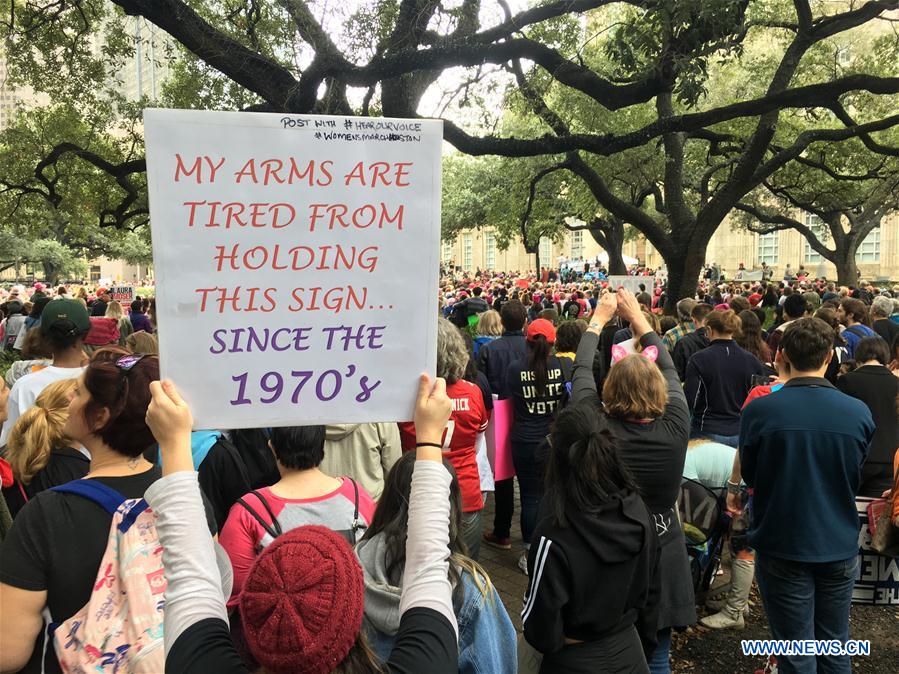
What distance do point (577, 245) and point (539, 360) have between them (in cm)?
7514

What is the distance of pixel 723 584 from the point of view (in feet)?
16.4

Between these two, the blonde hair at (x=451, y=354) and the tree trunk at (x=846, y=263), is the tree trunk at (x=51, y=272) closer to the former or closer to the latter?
the tree trunk at (x=846, y=263)

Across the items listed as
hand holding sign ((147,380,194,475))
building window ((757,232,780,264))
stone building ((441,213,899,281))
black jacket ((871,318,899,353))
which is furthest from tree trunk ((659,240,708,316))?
building window ((757,232,780,264))

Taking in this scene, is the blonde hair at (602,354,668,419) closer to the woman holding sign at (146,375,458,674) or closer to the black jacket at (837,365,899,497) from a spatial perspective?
the woman holding sign at (146,375,458,674)

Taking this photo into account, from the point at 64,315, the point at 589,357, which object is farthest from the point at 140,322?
the point at 589,357

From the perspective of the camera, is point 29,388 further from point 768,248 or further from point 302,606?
point 768,248

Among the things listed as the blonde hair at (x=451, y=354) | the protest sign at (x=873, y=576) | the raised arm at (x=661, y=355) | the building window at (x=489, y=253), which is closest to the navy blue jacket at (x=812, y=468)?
the raised arm at (x=661, y=355)

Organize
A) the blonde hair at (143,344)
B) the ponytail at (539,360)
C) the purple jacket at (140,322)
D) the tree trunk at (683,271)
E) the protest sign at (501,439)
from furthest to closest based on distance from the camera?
the tree trunk at (683,271) → the purple jacket at (140,322) → the protest sign at (501,439) → the ponytail at (539,360) → the blonde hair at (143,344)

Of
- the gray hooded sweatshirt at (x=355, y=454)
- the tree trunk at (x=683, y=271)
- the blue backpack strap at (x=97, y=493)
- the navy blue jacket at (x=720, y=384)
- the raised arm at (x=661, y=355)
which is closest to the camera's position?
the blue backpack strap at (x=97, y=493)

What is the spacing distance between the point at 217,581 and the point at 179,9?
8611 millimetres

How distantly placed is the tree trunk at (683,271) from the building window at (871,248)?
46045mm

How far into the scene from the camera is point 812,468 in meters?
3.38

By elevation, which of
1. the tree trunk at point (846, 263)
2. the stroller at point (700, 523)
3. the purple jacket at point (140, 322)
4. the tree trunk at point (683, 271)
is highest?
the tree trunk at point (846, 263)

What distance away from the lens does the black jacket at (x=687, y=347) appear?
6840mm
